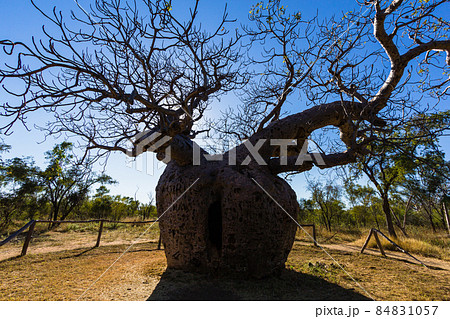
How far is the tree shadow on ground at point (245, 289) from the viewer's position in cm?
275

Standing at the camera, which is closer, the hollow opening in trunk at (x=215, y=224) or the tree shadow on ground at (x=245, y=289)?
the tree shadow on ground at (x=245, y=289)

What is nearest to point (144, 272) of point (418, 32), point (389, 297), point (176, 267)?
point (176, 267)

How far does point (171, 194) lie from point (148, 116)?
1.31 metres

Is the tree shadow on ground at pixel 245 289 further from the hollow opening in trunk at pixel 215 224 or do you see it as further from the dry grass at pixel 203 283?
the hollow opening in trunk at pixel 215 224

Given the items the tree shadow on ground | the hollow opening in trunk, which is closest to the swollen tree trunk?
the hollow opening in trunk

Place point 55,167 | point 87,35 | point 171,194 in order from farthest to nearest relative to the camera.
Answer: point 55,167
point 171,194
point 87,35

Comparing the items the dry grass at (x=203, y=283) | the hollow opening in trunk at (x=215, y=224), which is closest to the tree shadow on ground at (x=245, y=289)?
the dry grass at (x=203, y=283)

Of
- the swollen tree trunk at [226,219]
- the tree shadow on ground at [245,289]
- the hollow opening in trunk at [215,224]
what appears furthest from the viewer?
the hollow opening in trunk at [215,224]

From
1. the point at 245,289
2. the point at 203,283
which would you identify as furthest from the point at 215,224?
the point at 245,289

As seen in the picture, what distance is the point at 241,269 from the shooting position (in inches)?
128

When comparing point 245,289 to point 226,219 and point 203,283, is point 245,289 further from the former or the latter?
point 226,219

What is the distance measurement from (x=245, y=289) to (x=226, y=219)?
94cm

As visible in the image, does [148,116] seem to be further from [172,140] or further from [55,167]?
[55,167]

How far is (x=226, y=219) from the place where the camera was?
3354 mm
